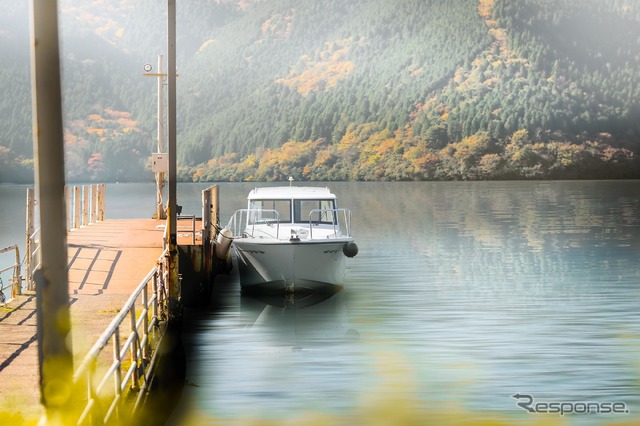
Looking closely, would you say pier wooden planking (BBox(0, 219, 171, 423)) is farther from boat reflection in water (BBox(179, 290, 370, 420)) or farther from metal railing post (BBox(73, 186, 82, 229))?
boat reflection in water (BBox(179, 290, 370, 420))

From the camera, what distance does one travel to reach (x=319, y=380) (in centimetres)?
1995

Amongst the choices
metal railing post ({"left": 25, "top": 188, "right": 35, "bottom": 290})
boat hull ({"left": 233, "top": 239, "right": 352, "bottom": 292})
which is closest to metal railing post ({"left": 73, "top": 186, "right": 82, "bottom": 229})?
boat hull ({"left": 233, "top": 239, "right": 352, "bottom": 292})

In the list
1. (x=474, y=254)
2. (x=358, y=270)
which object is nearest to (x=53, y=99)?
(x=358, y=270)

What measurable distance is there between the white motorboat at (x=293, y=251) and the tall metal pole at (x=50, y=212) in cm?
2105

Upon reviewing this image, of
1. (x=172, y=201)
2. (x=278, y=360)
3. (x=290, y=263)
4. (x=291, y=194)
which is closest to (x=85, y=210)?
(x=291, y=194)

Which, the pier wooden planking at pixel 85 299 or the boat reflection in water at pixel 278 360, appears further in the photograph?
the boat reflection in water at pixel 278 360

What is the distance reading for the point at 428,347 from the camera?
2417 cm

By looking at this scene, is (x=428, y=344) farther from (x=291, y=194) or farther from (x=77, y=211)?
(x=77, y=211)

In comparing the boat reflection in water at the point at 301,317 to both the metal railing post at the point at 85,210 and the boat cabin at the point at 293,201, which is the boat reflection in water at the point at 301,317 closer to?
the boat cabin at the point at 293,201

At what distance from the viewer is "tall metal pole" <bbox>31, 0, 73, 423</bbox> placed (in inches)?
258

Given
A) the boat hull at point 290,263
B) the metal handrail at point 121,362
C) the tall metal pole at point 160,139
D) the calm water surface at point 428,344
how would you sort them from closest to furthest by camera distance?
the metal handrail at point 121,362
the calm water surface at point 428,344
the boat hull at point 290,263
the tall metal pole at point 160,139

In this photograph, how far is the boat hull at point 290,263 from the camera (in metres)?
28.3

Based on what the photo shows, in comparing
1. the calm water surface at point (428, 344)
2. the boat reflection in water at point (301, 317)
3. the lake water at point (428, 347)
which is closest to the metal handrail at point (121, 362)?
the lake water at point (428, 347)

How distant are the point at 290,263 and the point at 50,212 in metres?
21.8
